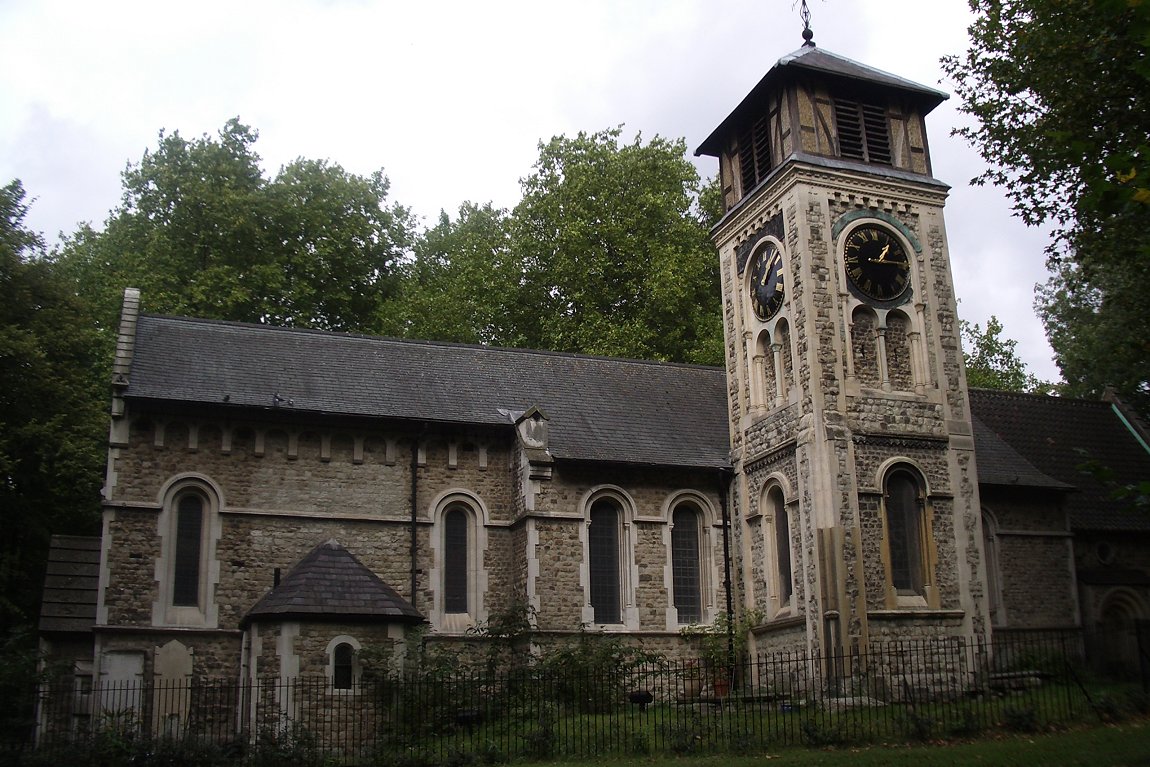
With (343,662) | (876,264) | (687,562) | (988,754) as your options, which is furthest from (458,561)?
(988,754)

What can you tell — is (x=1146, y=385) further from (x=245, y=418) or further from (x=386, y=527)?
(x=245, y=418)

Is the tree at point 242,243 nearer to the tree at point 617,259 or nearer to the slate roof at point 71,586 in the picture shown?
the tree at point 617,259

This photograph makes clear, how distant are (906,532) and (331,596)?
1149cm

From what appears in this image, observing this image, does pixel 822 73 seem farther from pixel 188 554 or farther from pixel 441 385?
pixel 188 554

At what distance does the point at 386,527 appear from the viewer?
23.9m

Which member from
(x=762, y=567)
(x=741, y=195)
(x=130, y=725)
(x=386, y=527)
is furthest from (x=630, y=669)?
(x=741, y=195)

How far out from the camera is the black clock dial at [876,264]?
24.4 m

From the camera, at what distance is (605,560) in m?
24.9

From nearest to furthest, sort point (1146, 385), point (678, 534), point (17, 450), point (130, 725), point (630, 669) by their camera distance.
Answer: point (130, 725)
point (630, 669)
point (678, 534)
point (17, 450)
point (1146, 385)

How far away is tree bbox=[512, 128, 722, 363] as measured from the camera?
37625mm

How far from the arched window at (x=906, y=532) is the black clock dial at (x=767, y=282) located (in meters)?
4.52

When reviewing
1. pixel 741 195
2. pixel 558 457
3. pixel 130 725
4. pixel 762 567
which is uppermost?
pixel 741 195

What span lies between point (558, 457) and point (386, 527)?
3870mm

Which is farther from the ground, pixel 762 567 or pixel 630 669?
pixel 762 567
